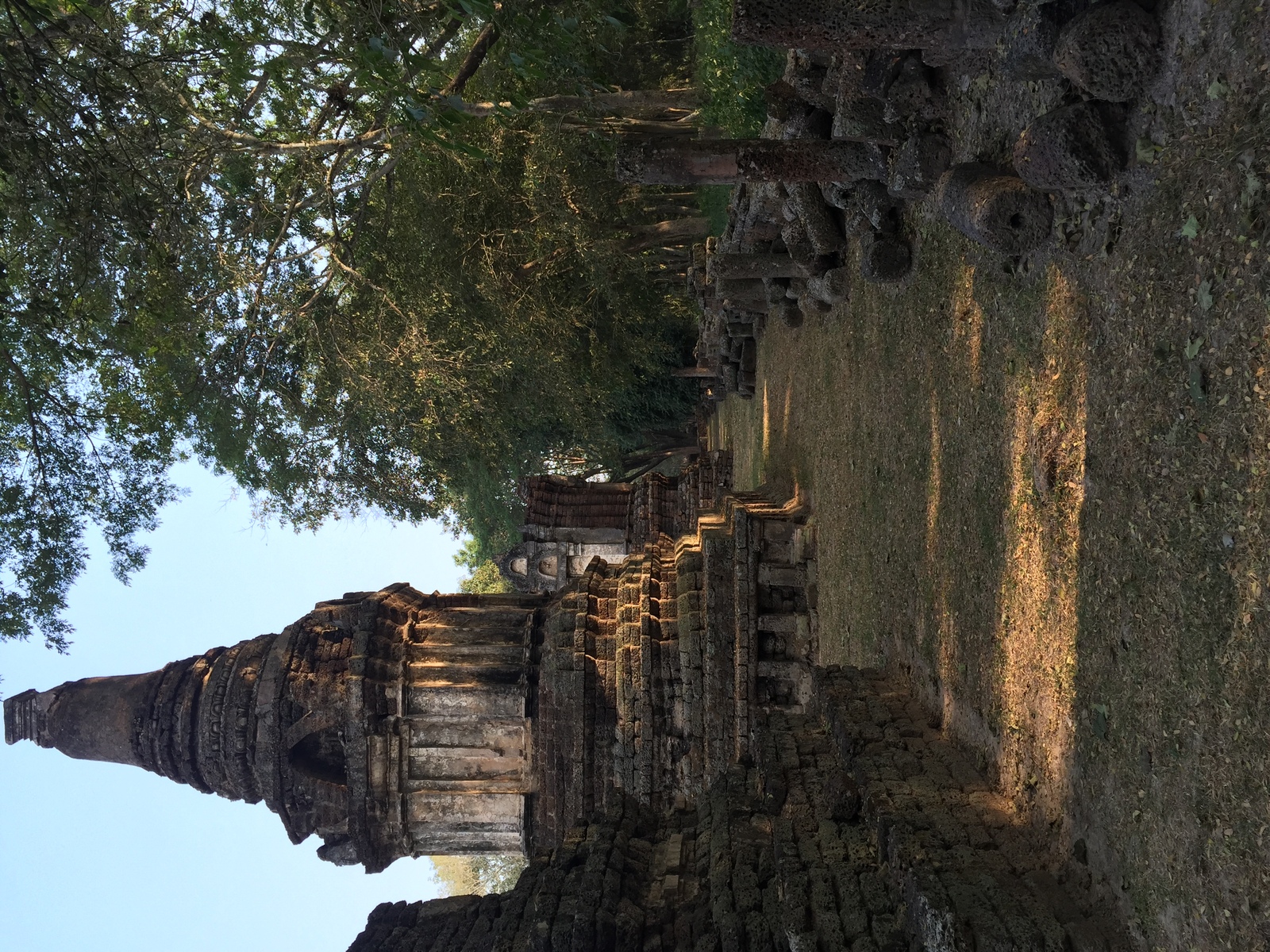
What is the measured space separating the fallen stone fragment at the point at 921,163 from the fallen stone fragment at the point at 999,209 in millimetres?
624

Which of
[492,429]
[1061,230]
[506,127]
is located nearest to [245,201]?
[506,127]

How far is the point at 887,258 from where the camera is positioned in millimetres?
7477

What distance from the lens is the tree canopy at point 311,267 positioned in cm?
1029

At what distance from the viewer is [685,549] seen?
12055 millimetres

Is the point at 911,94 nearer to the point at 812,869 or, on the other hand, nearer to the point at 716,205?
the point at 812,869

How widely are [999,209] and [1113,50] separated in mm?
1189

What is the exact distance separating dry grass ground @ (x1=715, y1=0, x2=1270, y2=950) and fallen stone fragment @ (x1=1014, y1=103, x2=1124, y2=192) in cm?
13

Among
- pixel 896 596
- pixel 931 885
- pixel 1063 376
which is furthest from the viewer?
pixel 896 596

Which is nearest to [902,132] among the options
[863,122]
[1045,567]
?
[863,122]

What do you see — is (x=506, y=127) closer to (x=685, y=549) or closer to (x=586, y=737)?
(x=685, y=549)

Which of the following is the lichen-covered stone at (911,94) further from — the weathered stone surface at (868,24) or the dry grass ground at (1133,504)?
the weathered stone surface at (868,24)

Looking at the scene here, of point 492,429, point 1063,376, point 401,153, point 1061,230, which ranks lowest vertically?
point 1063,376

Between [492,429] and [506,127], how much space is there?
7783 mm

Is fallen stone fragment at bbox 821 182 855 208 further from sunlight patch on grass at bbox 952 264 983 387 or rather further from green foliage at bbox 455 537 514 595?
green foliage at bbox 455 537 514 595
